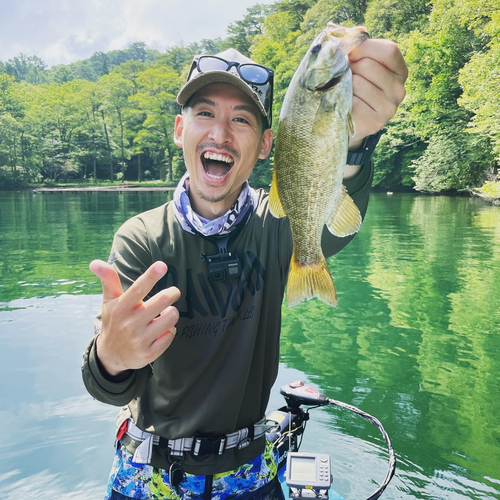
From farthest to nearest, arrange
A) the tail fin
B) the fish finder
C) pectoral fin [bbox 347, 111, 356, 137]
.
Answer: the fish finder, the tail fin, pectoral fin [bbox 347, 111, 356, 137]

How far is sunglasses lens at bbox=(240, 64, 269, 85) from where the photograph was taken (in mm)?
2176

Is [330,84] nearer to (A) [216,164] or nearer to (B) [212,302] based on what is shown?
(A) [216,164]

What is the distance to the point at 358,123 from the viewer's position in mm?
1925

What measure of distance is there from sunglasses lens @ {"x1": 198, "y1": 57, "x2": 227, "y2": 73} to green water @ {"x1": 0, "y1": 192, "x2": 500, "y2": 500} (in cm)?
358

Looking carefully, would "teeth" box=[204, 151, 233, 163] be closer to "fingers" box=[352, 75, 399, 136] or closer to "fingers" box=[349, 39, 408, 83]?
"fingers" box=[352, 75, 399, 136]

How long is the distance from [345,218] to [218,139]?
644mm

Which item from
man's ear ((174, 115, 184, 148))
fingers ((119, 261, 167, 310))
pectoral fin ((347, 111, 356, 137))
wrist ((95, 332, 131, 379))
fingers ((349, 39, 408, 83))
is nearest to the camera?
fingers ((119, 261, 167, 310))

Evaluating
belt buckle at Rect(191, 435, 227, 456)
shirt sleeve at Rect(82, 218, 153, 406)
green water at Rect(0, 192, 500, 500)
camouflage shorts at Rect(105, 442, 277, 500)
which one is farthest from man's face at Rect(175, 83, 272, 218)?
green water at Rect(0, 192, 500, 500)

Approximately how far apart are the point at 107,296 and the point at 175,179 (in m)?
53.7

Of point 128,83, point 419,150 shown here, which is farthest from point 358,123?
point 128,83

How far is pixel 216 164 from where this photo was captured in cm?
218

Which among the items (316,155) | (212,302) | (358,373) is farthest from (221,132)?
(358,373)

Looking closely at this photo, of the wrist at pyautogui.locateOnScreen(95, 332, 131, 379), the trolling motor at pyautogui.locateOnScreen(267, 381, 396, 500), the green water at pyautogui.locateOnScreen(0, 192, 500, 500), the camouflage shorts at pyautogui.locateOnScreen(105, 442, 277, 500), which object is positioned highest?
the wrist at pyautogui.locateOnScreen(95, 332, 131, 379)

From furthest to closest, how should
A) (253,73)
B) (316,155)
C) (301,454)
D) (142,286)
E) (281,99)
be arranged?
(281,99) → (301,454) → (253,73) → (316,155) → (142,286)
